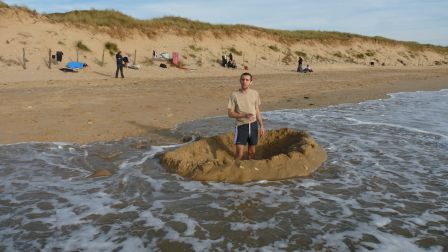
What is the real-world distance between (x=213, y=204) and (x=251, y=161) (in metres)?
1.32

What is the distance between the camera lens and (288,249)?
4.22 m

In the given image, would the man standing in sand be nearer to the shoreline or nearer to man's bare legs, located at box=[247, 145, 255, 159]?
man's bare legs, located at box=[247, 145, 255, 159]

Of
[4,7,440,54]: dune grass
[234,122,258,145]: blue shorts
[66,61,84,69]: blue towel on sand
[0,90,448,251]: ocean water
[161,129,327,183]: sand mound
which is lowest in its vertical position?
[0,90,448,251]: ocean water

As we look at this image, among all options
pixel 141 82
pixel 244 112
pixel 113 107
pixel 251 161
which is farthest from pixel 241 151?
pixel 141 82

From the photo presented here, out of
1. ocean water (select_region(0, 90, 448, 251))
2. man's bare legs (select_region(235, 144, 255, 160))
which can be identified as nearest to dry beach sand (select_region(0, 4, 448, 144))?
ocean water (select_region(0, 90, 448, 251))

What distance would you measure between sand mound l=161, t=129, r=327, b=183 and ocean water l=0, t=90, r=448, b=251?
0.64 ft

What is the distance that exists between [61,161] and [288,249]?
443 cm

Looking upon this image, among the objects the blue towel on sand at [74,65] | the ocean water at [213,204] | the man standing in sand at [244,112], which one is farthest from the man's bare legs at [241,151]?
the blue towel on sand at [74,65]

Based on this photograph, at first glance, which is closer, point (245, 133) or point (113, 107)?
point (245, 133)

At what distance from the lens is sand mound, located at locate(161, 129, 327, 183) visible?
6376mm

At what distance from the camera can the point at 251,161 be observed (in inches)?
257

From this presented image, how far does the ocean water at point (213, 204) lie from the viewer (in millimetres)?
4398

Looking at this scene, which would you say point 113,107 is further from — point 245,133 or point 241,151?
point 245,133

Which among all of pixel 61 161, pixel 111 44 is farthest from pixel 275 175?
pixel 111 44
